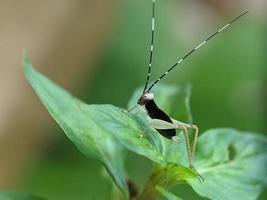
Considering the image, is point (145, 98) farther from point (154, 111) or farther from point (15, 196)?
point (15, 196)

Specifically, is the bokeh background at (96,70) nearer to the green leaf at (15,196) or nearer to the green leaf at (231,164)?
the green leaf at (231,164)

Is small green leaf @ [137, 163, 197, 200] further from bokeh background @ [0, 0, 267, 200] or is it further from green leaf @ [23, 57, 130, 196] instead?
bokeh background @ [0, 0, 267, 200]

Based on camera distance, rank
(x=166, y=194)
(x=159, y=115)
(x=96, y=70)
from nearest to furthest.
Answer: (x=166, y=194)
(x=159, y=115)
(x=96, y=70)

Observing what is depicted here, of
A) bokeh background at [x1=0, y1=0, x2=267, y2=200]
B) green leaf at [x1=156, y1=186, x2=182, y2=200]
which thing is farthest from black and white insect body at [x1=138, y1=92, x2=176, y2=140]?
bokeh background at [x1=0, y1=0, x2=267, y2=200]

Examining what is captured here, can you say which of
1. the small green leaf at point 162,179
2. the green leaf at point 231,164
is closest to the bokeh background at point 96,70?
the green leaf at point 231,164

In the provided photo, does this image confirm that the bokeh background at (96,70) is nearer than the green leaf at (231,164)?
No

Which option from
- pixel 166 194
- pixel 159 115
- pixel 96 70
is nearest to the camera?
pixel 166 194

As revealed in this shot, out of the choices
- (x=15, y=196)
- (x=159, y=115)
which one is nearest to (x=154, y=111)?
(x=159, y=115)
